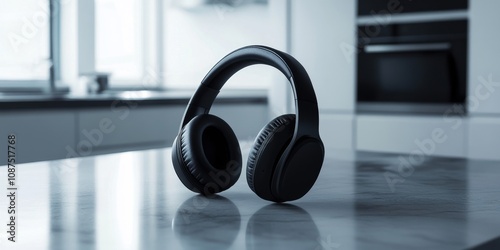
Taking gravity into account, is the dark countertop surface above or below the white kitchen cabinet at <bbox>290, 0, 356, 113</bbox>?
below

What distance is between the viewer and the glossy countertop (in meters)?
0.56

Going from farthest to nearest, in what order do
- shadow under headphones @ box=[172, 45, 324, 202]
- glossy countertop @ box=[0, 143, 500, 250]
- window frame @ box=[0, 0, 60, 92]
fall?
window frame @ box=[0, 0, 60, 92], shadow under headphones @ box=[172, 45, 324, 202], glossy countertop @ box=[0, 143, 500, 250]

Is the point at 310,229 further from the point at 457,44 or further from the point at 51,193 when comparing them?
the point at 457,44

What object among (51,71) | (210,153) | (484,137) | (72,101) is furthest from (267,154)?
(51,71)

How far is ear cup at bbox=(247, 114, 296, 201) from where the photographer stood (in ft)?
2.44

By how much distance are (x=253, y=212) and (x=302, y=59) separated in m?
2.73

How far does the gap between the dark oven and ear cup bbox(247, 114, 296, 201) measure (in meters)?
2.38

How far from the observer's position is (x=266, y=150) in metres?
0.75

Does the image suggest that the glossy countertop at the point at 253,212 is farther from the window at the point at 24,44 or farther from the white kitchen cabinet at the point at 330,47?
the white kitchen cabinet at the point at 330,47

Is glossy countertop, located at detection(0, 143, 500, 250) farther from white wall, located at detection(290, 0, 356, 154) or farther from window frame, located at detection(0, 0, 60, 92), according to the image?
white wall, located at detection(290, 0, 356, 154)

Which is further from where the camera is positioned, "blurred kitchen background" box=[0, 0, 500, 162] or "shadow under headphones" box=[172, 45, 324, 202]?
"blurred kitchen background" box=[0, 0, 500, 162]

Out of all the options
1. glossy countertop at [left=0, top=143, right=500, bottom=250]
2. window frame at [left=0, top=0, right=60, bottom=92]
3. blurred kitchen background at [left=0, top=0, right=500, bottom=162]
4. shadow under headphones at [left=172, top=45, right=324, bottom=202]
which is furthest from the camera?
window frame at [left=0, top=0, right=60, bottom=92]

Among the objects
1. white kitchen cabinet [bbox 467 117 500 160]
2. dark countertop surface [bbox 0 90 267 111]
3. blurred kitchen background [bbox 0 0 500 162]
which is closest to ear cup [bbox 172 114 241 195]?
dark countertop surface [bbox 0 90 267 111]

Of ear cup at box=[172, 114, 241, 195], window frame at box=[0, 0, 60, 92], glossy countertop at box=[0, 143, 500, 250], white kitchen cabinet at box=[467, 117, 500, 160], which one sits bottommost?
white kitchen cabinet at box=[467, 117, 500, 160]
